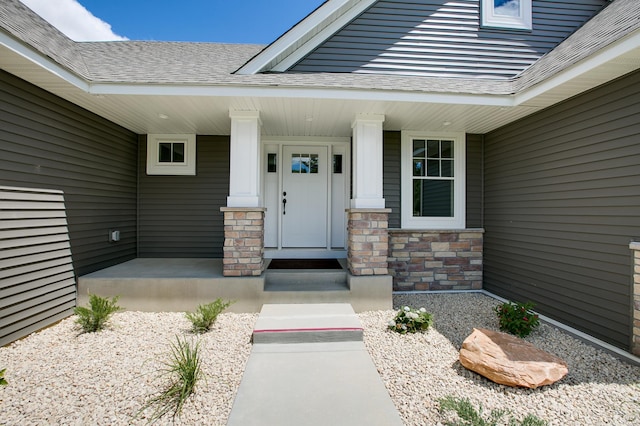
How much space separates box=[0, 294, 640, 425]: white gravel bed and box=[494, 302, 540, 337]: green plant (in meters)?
0.11

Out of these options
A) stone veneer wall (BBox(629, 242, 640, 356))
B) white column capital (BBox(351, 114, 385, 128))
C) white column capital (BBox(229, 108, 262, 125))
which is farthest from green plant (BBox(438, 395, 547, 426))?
white column capital (BBox(229, 108, 262, 125))

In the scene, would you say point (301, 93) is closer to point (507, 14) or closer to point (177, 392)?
point (177, 392)

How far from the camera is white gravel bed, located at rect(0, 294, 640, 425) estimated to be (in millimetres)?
2041

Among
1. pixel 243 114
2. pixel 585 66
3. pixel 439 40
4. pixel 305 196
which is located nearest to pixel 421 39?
pixel 439 40

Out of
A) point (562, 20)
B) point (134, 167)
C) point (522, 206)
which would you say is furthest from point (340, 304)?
point (562, 20)

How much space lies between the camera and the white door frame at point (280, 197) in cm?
546

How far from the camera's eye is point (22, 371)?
2.50 metres

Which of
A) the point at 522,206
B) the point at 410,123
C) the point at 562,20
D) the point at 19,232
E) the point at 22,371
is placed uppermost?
the point at 562,20

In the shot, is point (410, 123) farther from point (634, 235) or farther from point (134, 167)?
point (134, 167)

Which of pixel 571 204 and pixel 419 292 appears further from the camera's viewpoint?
pixel 419 292

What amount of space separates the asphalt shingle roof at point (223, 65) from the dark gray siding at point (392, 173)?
1.04 meters

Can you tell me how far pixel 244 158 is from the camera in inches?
159

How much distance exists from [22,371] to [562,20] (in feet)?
25.6

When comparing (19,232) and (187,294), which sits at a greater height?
(19,232)
